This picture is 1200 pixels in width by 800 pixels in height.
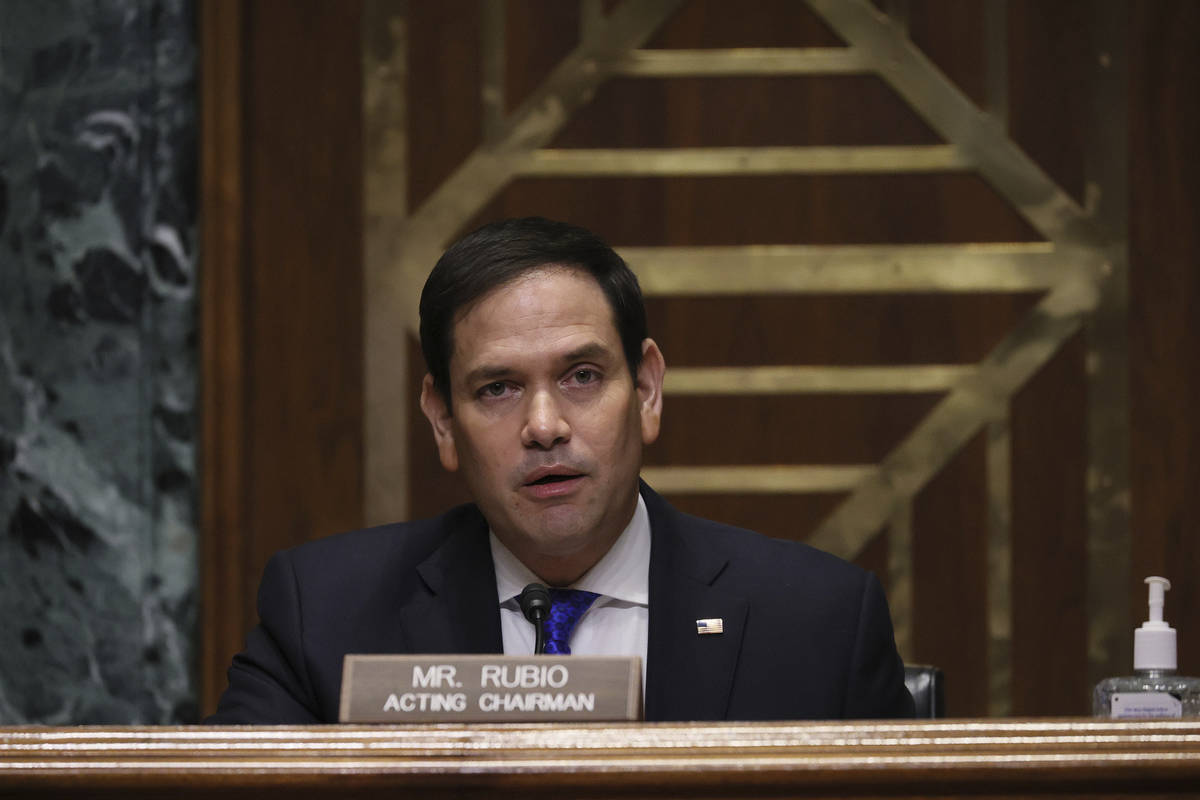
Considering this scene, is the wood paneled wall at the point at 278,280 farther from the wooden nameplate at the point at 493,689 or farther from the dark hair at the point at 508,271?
the wooden nameplate at the point at 493,689

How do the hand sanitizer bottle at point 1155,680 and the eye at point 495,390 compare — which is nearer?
the hand sanitizer bottle at point 1155,680

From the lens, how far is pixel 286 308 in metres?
3.07

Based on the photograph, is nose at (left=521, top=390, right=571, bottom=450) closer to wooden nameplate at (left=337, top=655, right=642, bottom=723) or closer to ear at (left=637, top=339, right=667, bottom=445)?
ear at (left=637, top=339, right=667, bottom=445)

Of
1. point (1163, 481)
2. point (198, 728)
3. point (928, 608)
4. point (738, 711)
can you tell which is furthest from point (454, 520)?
point (1163, 481)

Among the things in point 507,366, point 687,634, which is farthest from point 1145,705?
point 507,366

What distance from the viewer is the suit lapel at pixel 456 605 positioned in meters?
1.76

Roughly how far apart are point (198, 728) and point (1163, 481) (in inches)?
99.2

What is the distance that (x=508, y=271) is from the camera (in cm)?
178

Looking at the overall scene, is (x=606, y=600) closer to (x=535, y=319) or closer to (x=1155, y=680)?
(x=535, y=319)

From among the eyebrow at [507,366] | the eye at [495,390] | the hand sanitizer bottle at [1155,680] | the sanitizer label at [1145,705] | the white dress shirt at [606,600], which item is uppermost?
the eyebrow at [507,366]

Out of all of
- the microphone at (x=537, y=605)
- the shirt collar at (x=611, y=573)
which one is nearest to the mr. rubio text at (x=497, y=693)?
the microphone at (x=537, y=605)

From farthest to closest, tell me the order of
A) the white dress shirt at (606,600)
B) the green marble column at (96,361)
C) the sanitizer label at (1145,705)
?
the green marble column at (96,361), the white dress shirt at (606,600), the sanitizer label at (1145,705)

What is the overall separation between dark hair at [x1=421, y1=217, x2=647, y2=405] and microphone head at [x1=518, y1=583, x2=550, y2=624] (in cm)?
44

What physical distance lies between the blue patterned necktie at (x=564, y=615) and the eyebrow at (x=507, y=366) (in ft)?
0.91
